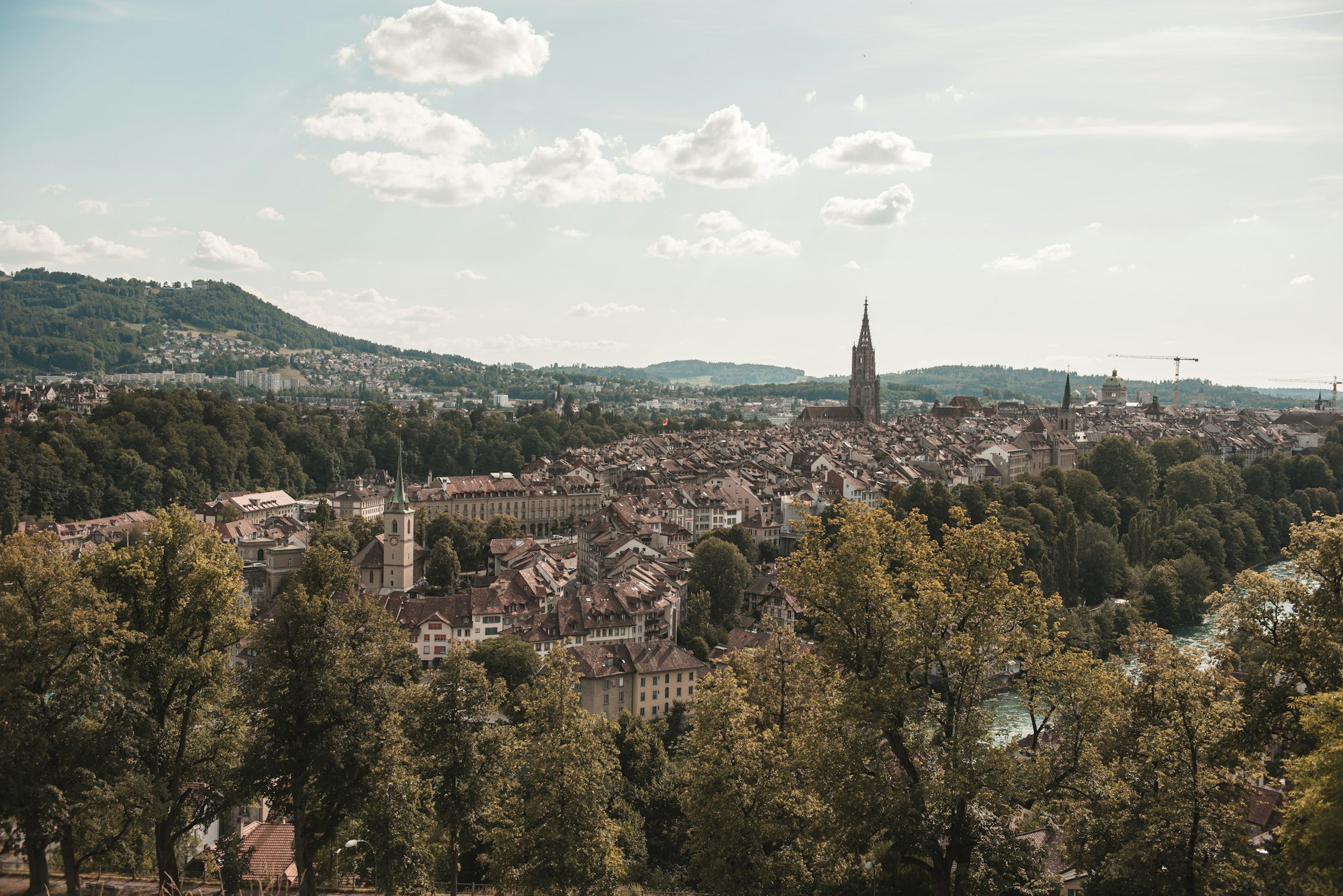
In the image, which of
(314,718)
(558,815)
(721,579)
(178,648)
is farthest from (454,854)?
(721,579)

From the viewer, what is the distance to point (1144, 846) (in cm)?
1251

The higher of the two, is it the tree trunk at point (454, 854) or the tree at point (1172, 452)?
the tree at point (1172, 452)

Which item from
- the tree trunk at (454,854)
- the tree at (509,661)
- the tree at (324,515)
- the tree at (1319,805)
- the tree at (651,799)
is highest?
the tree at (1319,805)

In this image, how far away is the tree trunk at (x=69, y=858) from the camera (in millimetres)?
12844

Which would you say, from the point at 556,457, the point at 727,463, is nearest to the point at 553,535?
the point at 727,463

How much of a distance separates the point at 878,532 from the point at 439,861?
515 inches

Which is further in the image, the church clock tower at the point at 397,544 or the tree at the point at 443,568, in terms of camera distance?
the tree at the point at 443,568

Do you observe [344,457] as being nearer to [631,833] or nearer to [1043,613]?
[631,833]

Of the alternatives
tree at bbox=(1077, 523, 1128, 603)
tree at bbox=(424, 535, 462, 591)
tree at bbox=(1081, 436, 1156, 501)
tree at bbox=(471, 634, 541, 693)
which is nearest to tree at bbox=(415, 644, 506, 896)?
tree at bbox=(471, 634, 541, 693)

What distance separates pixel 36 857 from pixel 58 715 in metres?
1.82

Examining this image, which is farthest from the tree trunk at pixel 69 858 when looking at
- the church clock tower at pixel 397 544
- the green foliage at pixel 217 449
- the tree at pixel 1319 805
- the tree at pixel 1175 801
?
the green foliage at pixel 217 449

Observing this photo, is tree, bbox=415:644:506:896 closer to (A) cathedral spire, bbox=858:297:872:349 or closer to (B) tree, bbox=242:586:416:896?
(B) tree, bbox=242:586:416:896

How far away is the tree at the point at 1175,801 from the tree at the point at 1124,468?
62952mm

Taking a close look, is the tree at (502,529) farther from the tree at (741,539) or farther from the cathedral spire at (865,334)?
the cathedral spire at (865,334)
